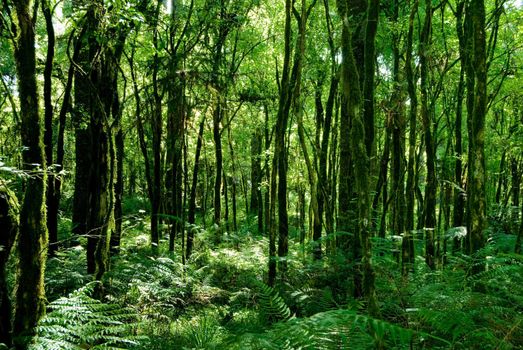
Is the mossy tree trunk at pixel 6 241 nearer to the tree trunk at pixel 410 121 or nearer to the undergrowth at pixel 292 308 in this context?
the undergrowth at pixel 292 308

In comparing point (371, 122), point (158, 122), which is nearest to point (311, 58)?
point (158, 122)

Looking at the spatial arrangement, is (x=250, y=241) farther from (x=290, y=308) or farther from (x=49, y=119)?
(x=49, y=119)

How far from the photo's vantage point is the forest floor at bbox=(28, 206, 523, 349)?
11.3 ft

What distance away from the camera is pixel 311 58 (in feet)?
39.6

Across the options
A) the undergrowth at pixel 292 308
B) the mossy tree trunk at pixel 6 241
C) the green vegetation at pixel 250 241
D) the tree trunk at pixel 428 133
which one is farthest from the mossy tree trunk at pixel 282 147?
the mossy tree trunk at pixel 6 241

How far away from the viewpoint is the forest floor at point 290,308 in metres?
3.43

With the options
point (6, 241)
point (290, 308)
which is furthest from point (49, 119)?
point (290, 308)

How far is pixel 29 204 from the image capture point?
142 inches

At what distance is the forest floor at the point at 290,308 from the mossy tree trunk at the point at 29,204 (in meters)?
0.21

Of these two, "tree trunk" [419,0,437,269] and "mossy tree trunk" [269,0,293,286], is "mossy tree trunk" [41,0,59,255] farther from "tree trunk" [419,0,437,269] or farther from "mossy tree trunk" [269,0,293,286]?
"tree trunk" [419,0,437,269]

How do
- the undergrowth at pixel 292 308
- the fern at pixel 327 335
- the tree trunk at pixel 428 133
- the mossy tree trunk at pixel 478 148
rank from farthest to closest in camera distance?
the tree trunk at pixel 428 133, the mossy tree trunk at pixel 478 148, the undergrowth at pixel 292 308, the fern at pixel 327 335

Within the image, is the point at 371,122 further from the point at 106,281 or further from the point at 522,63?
the point at 522,63

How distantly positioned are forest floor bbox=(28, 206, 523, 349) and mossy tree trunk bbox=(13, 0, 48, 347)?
8.3 inches

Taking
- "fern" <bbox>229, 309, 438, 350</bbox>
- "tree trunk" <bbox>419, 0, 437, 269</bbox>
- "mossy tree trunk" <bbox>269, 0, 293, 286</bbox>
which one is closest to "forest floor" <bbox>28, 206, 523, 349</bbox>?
"fern" <bbox>229, 309, 438, 350</bbox>
